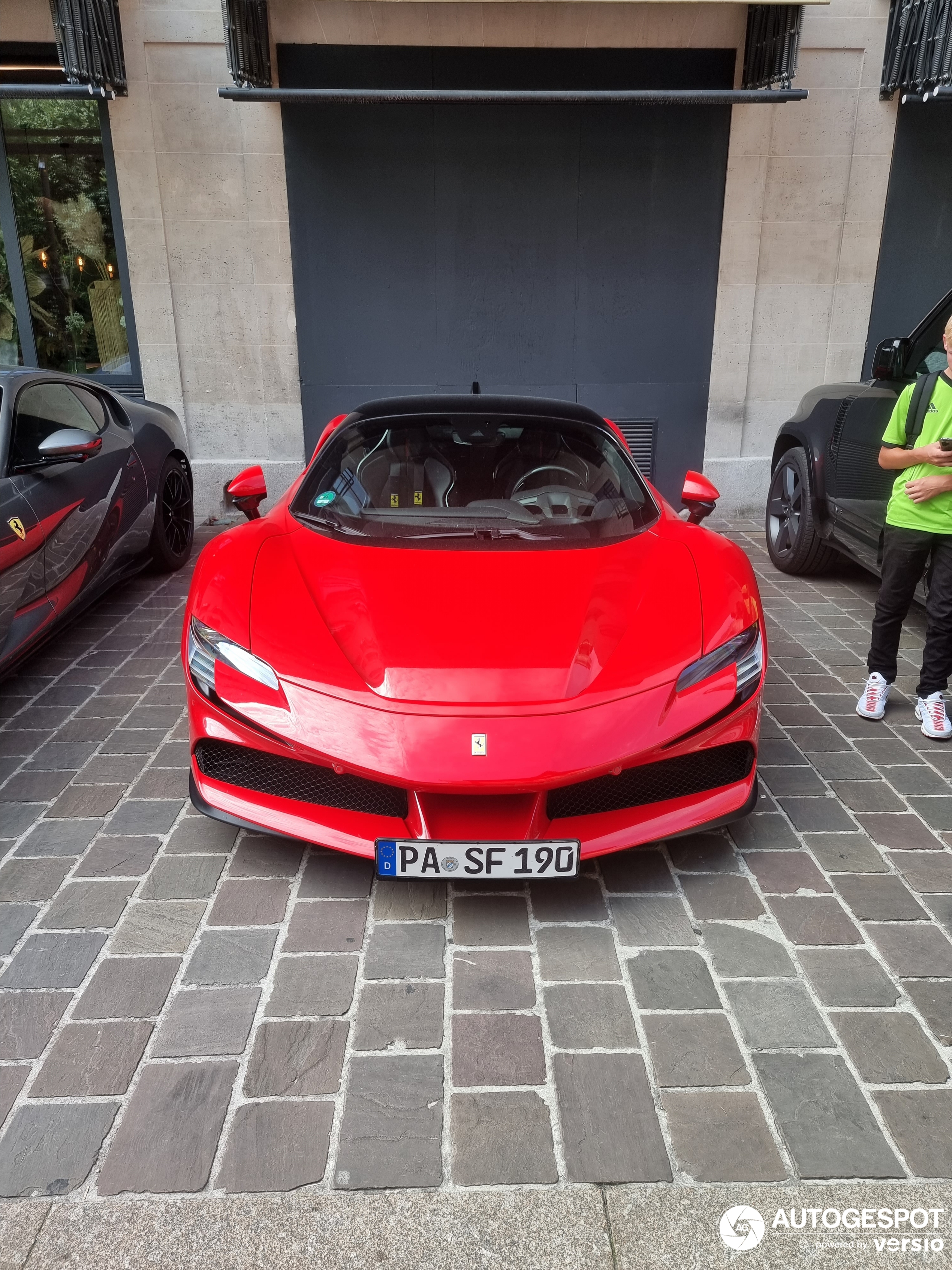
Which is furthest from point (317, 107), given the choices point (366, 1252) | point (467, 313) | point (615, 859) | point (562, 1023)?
point (366, 1252)

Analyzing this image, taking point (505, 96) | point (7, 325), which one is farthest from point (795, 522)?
point (7, 325)

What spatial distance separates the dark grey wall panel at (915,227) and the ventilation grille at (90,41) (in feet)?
20.4

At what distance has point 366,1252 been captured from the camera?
1726 mm

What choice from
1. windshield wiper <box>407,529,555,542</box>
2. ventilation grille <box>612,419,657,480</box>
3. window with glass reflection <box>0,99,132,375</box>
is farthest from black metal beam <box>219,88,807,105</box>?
windshield wiper <box>407,529,555,542</box>

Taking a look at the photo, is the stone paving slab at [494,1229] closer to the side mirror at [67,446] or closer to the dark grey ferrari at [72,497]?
the dark grey ferrari at [72,497]

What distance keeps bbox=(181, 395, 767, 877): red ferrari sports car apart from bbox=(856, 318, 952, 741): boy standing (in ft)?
2.98

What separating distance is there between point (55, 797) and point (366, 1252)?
2216 millimetres

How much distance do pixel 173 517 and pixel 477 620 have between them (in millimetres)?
3931

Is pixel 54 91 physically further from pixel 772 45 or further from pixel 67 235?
pixel 772 45

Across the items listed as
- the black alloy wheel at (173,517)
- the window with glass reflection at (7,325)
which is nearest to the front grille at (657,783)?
the black alloy wheel at (173,517)

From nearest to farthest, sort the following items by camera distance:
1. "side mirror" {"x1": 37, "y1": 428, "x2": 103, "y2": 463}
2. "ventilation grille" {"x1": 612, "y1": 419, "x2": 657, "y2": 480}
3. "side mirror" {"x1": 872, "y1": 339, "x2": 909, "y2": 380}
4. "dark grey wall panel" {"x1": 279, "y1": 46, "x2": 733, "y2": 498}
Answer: "side mirror" {"x1": 37, "y1": 428, "x2": 103, "y2": 463} → "side mirror" {"x1": 872, "y1": 339, "x2": 909, "y2": 380} → "dark grey wall panel" {"x1": 279, "y1": 46, "x2": 733, "y2": 498} → "ventilation grille" {"x1": 612, "y1": 419, "x2": 657, "y2": 480}

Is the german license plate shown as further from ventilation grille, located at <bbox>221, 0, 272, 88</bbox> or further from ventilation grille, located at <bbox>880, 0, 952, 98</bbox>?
ventilation grille, located at <bbox>880, 0, 952, 98</bbox>

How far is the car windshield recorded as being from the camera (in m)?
3.47

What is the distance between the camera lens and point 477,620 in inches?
111
